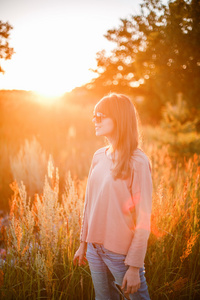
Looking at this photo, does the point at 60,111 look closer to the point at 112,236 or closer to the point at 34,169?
the point at 34,169

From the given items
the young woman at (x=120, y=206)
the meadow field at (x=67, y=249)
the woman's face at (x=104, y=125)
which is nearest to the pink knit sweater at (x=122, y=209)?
the young woman at (x=120, y=206)

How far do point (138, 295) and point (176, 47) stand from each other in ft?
13.7

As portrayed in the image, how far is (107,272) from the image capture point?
53.7 inches

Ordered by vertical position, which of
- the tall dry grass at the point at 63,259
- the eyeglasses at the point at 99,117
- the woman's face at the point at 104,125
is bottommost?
the tall dry grass at the point at 63,259

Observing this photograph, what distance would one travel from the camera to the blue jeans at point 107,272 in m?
1.18

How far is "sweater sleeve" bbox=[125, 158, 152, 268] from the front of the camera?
43.3 inches

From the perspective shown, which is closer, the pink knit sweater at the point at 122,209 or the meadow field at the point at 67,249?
the pink knit sweater at the point at 122,209

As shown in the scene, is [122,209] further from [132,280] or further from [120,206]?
[132,280]

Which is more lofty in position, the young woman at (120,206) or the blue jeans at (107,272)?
the young woman at (120,206)

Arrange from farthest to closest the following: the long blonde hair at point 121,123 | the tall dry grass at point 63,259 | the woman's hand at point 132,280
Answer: the tall dry grass at point 63,259, the long blonde hair at point 121,123, the woman's hand at point 132,280

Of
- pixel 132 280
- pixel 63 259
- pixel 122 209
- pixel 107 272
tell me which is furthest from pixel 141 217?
pixel 63 259

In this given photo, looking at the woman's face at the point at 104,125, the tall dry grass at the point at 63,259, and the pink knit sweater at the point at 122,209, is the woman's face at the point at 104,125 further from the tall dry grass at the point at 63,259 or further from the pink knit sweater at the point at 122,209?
the tall dry grass at the point at 63,259

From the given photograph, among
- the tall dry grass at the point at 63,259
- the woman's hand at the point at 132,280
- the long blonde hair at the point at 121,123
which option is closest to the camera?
the woman's hand at the point at 132,280

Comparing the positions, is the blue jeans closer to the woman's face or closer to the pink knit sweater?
the pink knit sweater
